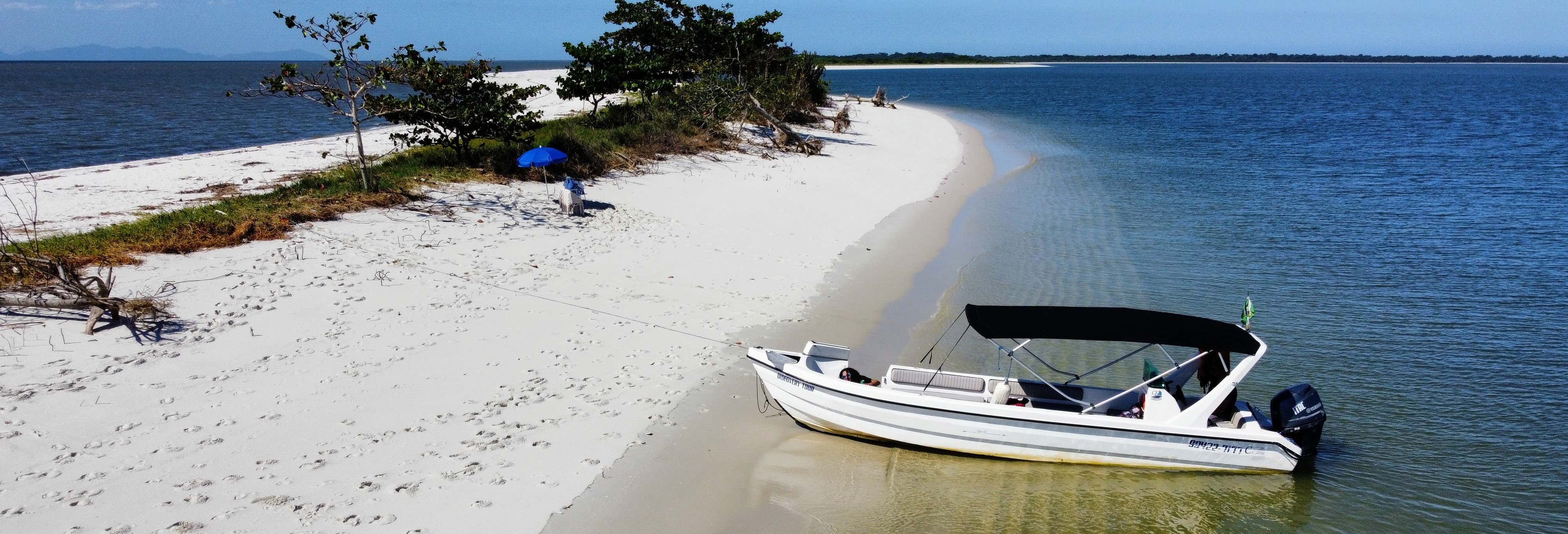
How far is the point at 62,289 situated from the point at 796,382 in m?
9.09

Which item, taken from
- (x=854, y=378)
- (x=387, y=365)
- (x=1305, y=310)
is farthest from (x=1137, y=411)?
(x=387, y=365)

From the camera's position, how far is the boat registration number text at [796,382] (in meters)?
9.00

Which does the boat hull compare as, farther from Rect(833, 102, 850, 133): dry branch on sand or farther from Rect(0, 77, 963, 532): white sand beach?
Rect(833, 102, 850, 133): dry branch on sand

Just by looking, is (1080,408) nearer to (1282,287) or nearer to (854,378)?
(854,378)

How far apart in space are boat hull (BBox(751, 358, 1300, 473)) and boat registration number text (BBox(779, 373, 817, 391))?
11mm

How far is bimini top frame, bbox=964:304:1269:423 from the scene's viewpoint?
9.12m

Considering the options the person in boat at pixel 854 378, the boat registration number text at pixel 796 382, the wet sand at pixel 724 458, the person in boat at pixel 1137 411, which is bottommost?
the wet sand at pixel 724 458

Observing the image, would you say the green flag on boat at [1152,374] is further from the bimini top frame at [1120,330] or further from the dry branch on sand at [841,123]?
the dry branch on sand at [841,123]

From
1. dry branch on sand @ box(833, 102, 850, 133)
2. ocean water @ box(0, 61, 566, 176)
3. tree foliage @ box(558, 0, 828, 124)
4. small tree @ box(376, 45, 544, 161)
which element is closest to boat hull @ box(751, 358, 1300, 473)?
small tree @ box(376, 45, 544, 161)


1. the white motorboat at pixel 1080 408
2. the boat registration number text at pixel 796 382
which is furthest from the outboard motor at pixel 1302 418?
the boat registration number text at pixel 796 382

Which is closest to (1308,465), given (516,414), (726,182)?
(516,414)

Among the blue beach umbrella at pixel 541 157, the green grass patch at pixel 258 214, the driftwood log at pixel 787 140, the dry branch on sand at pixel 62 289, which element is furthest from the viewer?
the driftwood log at pixel 787 140

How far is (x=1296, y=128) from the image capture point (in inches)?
1737

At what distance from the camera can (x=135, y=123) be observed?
33344 millimetres
